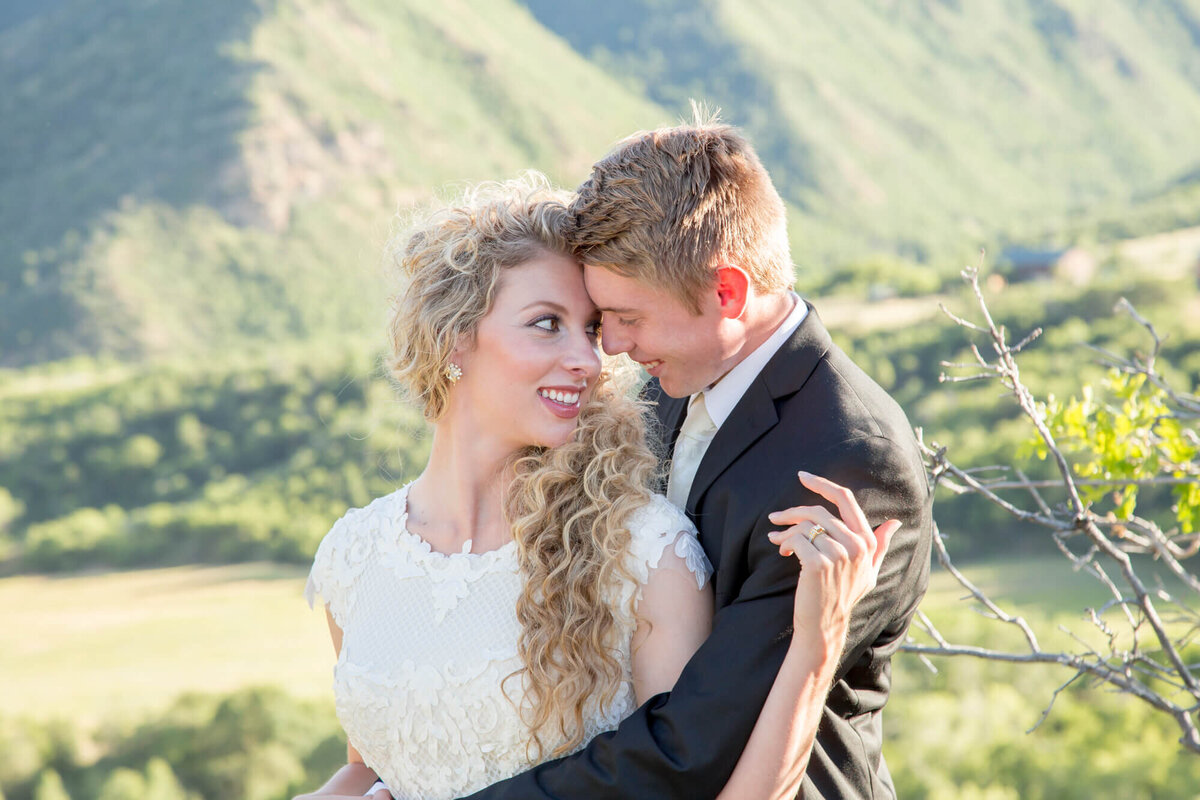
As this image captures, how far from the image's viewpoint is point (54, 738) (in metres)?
11.2

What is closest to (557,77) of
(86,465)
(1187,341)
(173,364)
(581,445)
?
(173,364)

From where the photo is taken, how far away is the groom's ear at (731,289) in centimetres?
259

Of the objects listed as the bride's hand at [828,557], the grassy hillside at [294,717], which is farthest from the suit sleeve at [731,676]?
the grassy hillside at [294,717]

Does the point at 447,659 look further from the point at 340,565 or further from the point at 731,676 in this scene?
the point at 731,676

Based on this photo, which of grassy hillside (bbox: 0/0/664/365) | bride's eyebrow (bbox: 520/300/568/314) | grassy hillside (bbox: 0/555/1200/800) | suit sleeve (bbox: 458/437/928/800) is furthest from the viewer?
grassy hillside (bbox: 0/0/664/365)

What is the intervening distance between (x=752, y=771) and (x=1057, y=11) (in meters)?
92.6

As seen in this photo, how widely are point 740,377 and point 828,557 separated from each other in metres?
0.67

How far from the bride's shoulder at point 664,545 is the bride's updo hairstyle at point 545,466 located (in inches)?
1.1

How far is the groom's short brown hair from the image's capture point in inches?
100

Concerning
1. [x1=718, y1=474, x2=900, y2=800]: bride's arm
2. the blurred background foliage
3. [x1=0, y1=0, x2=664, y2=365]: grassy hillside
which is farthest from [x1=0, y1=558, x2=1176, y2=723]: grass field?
[x1=0, y1=0, x2=664, y2=365]: grassy hillside

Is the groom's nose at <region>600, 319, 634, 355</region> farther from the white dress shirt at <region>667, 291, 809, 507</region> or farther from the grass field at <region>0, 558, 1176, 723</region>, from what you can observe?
Answer: the grass field at <region>0, 558, 1176, 723</region>

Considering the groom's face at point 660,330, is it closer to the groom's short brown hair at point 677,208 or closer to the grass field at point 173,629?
the groom's short brown hair at point 677,208

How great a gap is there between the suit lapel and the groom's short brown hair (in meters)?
0.19

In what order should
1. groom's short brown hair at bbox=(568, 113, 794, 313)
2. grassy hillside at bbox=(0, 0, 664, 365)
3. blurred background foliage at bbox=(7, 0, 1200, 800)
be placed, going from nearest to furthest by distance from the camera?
groom's short brown hair at bbox=(568, 113, 794, 313) → blurred background foliage at bbox=(7, 0, 1200, 800) → grassy hillside at bbox=(0, 0, 664, 365)
